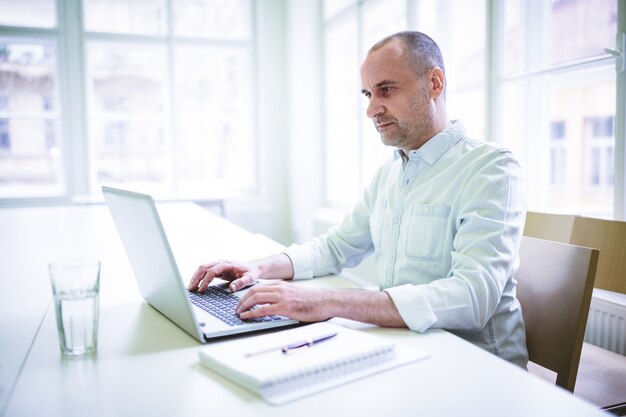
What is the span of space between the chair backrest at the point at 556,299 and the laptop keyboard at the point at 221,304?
600mm

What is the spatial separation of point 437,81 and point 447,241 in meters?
0.42

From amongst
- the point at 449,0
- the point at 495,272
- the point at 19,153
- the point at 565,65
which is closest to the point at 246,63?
the point at 19,153

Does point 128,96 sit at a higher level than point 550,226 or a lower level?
higher

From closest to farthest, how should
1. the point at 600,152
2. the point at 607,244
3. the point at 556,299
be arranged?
1. the point at 556,299
2. the point at 607,244
3. the point at 600,152

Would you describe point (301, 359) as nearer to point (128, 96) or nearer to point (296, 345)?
point (296, 345)

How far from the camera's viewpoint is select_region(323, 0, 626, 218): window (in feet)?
7.10

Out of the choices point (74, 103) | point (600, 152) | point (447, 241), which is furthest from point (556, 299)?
point (74, 103)

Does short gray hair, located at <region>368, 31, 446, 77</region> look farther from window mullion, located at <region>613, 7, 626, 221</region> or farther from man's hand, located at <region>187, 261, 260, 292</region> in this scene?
window mullion, located at <region>613, 7, 626, 221</region>

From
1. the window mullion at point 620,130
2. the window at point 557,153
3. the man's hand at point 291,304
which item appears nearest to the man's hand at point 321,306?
the man's hand at point 291,304

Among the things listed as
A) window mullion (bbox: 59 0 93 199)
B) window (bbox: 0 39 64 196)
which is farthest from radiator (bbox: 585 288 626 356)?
window (bbox: 0 39 64 196)

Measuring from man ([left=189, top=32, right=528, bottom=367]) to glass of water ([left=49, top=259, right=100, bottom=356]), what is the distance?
243 mm

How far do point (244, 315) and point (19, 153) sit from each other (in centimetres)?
433

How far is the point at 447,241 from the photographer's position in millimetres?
1205

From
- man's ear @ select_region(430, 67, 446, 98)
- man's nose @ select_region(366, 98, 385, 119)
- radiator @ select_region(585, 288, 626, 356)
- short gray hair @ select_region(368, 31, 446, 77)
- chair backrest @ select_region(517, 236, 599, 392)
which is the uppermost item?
short gray hair @ select_region(368, 31, 446, 77)
